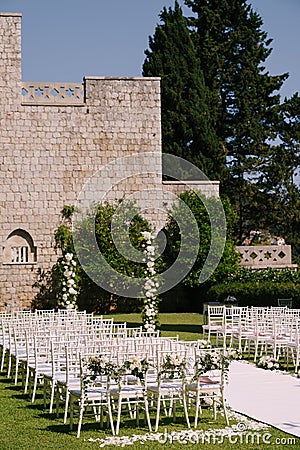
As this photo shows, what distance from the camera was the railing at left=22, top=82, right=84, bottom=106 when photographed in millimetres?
24578

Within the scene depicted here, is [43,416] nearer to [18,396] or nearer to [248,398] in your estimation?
[18,396]

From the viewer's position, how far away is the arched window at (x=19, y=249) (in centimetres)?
2439

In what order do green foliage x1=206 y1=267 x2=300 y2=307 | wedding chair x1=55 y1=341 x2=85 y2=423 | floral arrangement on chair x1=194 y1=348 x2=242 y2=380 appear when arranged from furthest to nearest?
green foliage x1=206 y1=267 x2=300 y2=307 → wedding chair x1=55 y1=341 x2=85 y2=423 → floral arrangement on chair x1=194 y1=348 x2=242 y2=380

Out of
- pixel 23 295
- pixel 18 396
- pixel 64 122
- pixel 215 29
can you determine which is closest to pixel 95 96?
pixel 64 122

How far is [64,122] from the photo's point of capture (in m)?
24.7

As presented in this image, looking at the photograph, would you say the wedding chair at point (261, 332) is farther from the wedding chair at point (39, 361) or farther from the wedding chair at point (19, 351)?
the wedding chair at point (39, 361)

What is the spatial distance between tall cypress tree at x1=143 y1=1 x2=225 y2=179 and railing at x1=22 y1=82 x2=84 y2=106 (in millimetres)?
6361

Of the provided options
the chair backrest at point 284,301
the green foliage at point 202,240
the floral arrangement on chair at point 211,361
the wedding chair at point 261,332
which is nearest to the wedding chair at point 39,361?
the floral arrangement on chair at point 211,361

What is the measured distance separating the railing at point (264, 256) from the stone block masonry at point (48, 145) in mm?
4192

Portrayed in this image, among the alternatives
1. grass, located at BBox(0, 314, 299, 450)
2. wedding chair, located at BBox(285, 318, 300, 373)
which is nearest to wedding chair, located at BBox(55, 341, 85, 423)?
grass, located at BBox(0, 314, 299, 450)

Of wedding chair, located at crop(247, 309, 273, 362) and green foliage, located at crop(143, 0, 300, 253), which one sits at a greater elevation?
green foliage, located at crop(143, 0, 300, 253)

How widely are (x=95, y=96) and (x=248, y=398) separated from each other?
1568 centimetres

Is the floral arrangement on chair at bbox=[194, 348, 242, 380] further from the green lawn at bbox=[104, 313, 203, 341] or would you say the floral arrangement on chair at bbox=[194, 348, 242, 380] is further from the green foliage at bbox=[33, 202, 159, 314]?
the green foliage at bbox=[33, 202, 159, 314]

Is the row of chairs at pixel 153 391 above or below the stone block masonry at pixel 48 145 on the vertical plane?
below
